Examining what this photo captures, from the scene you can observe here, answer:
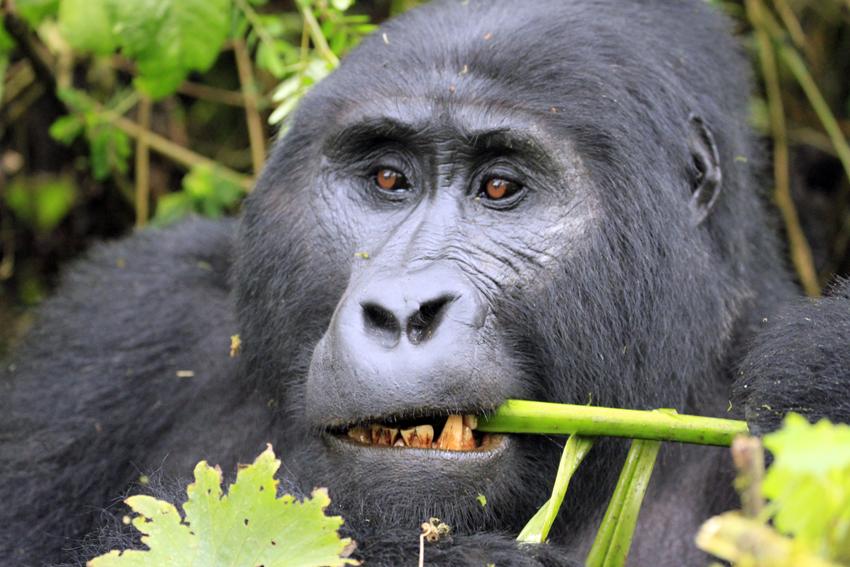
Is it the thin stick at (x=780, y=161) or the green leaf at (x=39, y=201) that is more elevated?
the green leaf at (x=39, y=201)

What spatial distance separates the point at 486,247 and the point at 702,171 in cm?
83

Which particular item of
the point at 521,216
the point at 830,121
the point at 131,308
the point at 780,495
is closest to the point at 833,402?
the point at 521,216

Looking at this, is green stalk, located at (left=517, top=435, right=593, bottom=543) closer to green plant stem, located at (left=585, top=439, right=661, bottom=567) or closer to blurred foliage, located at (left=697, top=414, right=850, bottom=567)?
green plant stem, located at (left=585, top=439, right=661, bottom=567)

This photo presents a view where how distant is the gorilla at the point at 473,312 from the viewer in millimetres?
2754

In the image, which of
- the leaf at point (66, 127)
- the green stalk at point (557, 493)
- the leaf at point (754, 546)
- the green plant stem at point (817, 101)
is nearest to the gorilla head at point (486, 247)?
the green stalk at point (557, 493)

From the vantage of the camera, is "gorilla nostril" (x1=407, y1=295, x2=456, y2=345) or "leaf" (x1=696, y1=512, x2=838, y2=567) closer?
"leaf" (x1=696, y1=512, x2=838, y2=567)

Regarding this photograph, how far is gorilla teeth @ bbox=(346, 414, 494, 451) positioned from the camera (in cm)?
280

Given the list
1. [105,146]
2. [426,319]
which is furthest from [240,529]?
[105,146]

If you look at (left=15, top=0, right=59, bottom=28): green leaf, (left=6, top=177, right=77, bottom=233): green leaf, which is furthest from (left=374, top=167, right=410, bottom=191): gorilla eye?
(left=6, top=177, right=77, bottom=233): green leaf

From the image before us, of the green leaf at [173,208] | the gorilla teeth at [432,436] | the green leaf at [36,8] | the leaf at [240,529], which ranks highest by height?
the green leaf at [36,8]

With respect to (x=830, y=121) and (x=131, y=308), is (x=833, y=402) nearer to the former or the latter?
(x=131, y=308)

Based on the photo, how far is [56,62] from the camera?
5.71 meters

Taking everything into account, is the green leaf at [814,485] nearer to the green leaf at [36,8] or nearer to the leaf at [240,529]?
the leaf at [240,529]

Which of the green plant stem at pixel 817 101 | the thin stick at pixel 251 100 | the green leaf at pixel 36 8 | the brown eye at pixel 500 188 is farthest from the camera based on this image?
the green plant stem at pixel 817 101
